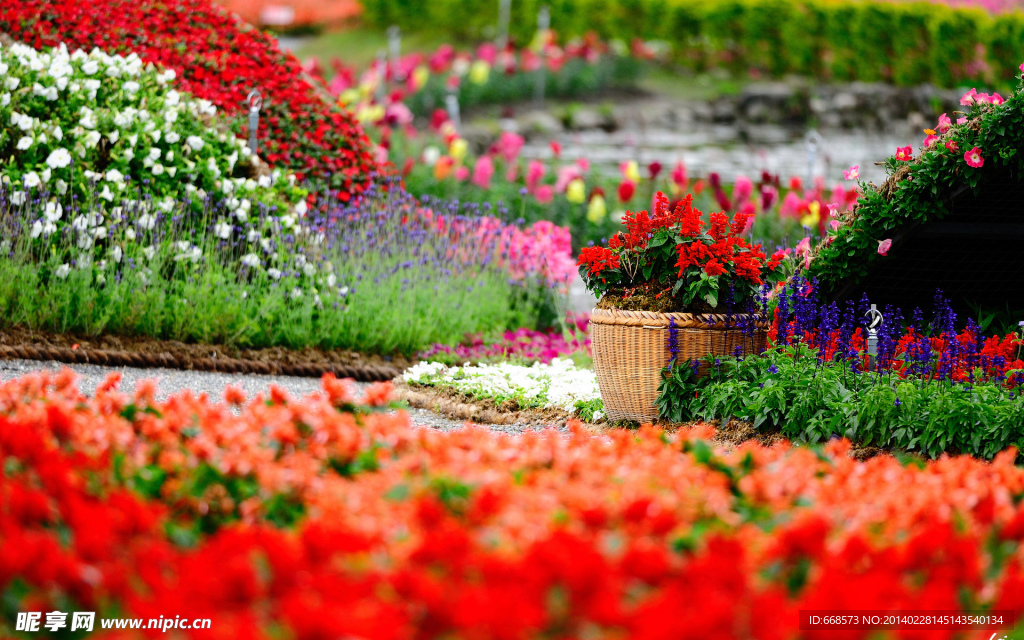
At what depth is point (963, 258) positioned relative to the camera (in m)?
5.09

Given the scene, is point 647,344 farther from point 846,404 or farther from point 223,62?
point 223,62

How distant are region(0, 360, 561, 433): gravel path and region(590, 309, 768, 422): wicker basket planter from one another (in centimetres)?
54

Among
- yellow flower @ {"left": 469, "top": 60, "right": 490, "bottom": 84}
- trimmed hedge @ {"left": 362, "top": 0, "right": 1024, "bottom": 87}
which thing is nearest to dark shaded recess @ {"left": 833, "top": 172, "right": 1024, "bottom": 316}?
yellow flower @ {"left": 469, "top": 60, "right": 490, "bottom": 84}

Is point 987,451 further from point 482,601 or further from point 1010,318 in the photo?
point 482,601

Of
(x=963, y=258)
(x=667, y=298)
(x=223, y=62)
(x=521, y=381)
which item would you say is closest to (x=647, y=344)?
(x=667, y=298)

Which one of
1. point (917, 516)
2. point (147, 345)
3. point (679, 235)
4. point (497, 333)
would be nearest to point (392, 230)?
point (497, 333)

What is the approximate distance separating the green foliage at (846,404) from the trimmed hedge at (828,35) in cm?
1310

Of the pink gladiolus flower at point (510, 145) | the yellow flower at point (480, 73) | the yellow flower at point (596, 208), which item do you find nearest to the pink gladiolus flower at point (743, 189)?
the yellow flower at point (596, 208)

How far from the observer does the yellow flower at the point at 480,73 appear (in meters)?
13.8

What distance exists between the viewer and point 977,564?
1701 millimetres

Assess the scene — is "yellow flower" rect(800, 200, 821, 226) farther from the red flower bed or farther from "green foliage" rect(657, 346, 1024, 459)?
the red flower bed

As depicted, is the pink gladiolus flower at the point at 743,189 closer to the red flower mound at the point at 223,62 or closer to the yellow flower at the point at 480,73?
the red flower mound at the point at 223,62

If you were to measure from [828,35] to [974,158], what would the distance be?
43.1 ft

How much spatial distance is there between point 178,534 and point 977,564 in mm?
1401
